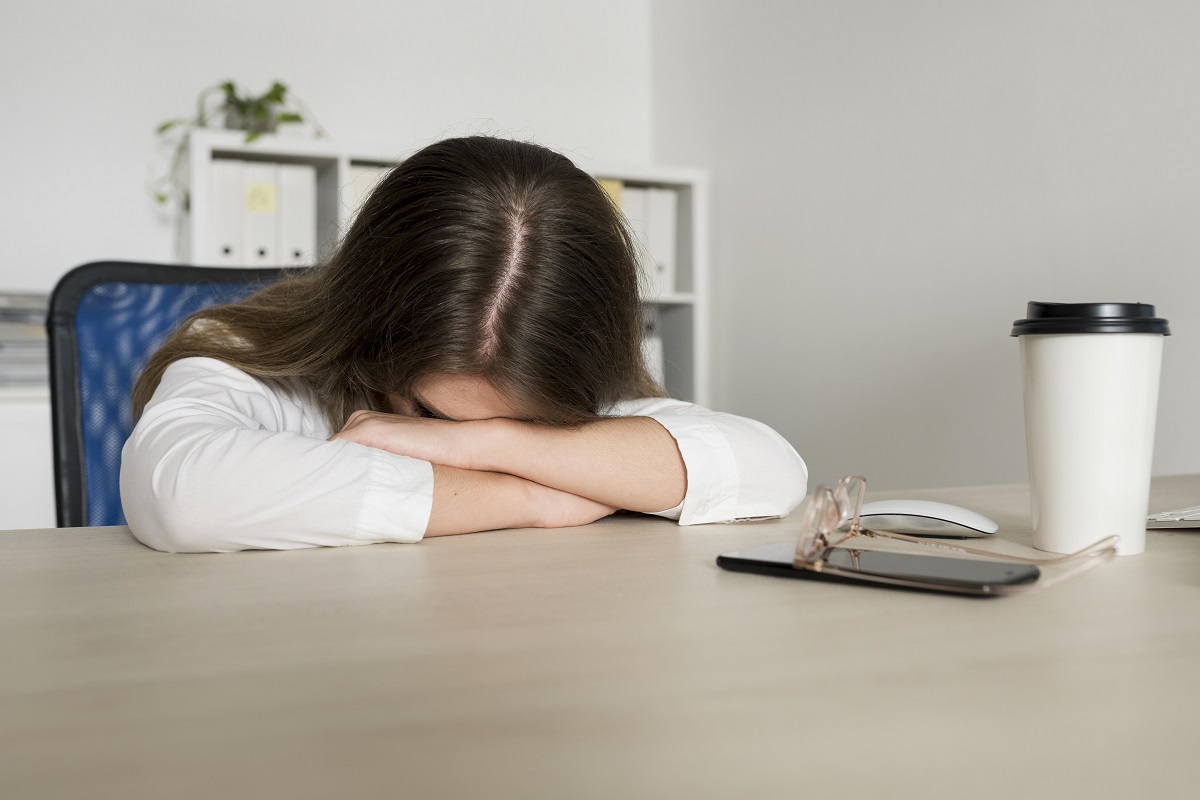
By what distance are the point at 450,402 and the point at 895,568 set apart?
488 mm

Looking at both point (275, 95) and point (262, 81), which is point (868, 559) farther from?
point (262, 81)

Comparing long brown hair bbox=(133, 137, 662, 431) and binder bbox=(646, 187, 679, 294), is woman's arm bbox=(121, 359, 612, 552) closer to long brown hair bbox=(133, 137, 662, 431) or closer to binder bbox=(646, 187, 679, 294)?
long brown hair bbox=(133, 137, 662, 431)

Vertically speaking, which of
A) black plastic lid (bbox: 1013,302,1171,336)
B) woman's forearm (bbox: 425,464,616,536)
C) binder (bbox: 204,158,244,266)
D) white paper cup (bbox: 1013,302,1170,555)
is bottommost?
woman's forearm (bbox: 425,464,616,536)

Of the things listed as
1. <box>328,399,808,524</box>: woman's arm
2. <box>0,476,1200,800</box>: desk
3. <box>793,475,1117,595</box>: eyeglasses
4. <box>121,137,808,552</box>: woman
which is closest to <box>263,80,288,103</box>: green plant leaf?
<box>121,137,808,552</box>: woman

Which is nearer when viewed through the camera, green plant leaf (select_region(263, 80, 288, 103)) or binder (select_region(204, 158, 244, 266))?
binder (select_region(204, 158, 244, 266))

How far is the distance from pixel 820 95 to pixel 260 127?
1.35 metres

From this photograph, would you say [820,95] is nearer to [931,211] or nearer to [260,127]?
[931,211]

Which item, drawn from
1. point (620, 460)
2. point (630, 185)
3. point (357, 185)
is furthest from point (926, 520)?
point (630, 185)

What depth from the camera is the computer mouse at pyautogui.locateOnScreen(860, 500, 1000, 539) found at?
2.22ft

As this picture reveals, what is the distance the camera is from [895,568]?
1.66ft

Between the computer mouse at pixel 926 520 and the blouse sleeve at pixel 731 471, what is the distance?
100mm

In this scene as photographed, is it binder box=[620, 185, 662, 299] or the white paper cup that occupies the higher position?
binder box=[620, 185, 662, 299]

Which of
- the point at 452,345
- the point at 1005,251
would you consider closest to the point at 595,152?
the point at 1005,251

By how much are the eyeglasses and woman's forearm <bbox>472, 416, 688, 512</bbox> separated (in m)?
0.20
